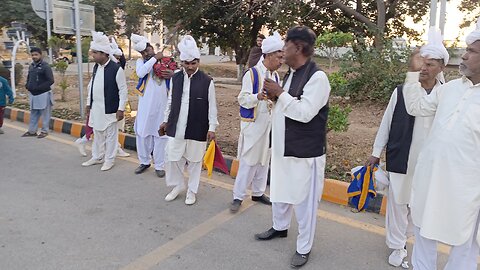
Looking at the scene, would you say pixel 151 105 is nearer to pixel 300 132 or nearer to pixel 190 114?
→ pixel 190 114

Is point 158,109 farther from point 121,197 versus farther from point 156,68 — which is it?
point 121,197

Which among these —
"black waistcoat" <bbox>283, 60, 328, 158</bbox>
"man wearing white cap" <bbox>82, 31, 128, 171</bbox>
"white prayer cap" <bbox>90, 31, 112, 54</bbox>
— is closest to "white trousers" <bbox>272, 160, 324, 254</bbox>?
"black waistcoat" <bbox>283, 60, 328, 158</bbox>

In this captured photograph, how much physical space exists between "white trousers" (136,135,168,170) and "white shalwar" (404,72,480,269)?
12.1ft

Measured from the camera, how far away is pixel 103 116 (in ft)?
18.5

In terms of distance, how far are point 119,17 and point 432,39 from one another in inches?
1556

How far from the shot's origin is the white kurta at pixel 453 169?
7.53ft

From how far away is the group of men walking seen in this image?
234cm

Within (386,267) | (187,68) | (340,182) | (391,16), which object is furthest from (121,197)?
(391,16)

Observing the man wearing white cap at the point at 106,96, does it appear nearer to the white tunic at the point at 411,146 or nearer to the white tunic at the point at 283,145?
the white tunic at the point at 283,145

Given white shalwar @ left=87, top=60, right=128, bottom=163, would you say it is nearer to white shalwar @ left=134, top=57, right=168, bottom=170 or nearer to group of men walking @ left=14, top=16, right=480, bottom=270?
group of men walking @ left=14, top=16, right=480, bottom=270

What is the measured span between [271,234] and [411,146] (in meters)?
1.41

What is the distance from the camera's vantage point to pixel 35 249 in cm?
343

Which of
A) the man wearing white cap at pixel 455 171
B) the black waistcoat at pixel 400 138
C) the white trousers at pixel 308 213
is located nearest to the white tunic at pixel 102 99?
the white trousers at pixel 308 213

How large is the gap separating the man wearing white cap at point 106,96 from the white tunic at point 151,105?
283 mm
